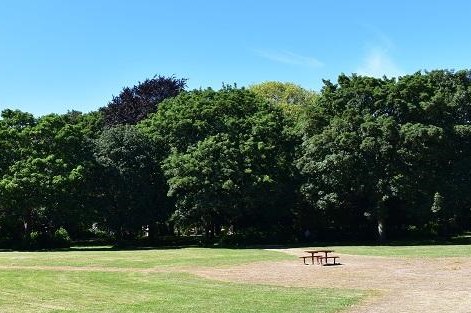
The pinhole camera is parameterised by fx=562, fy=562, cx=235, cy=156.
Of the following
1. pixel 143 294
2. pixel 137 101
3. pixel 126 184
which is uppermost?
pixel 137 101

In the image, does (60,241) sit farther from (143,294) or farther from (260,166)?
(143,294)

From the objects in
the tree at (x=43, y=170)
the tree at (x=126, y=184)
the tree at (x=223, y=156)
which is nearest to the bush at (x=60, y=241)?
the tree at (x=43, y=170)

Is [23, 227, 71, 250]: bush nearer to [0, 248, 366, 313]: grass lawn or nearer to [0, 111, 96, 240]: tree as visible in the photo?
[0, 111, 96, 240]: tree

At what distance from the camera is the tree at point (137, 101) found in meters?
65.0

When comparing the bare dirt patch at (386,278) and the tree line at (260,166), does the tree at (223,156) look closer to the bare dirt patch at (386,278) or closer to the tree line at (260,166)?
the tree line at (260,166)

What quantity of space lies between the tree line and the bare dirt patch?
647 inches

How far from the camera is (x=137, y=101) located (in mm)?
65688

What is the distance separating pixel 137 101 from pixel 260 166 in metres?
22.2

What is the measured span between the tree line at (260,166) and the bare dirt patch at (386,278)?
16.4 metres

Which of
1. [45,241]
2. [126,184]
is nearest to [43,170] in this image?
[45,241]

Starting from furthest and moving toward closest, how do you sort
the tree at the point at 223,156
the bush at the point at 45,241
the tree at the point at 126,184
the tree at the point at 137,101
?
the tree at the point at 137,101, the tree at the point at 126,184, the bush at the point at 45,241, the tree at the point at 223,156

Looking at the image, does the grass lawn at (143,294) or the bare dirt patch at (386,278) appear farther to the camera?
the bare dirt patch at (386,278)

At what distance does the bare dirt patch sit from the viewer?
1585cm

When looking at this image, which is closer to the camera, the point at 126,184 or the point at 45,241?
the point at 45,241
